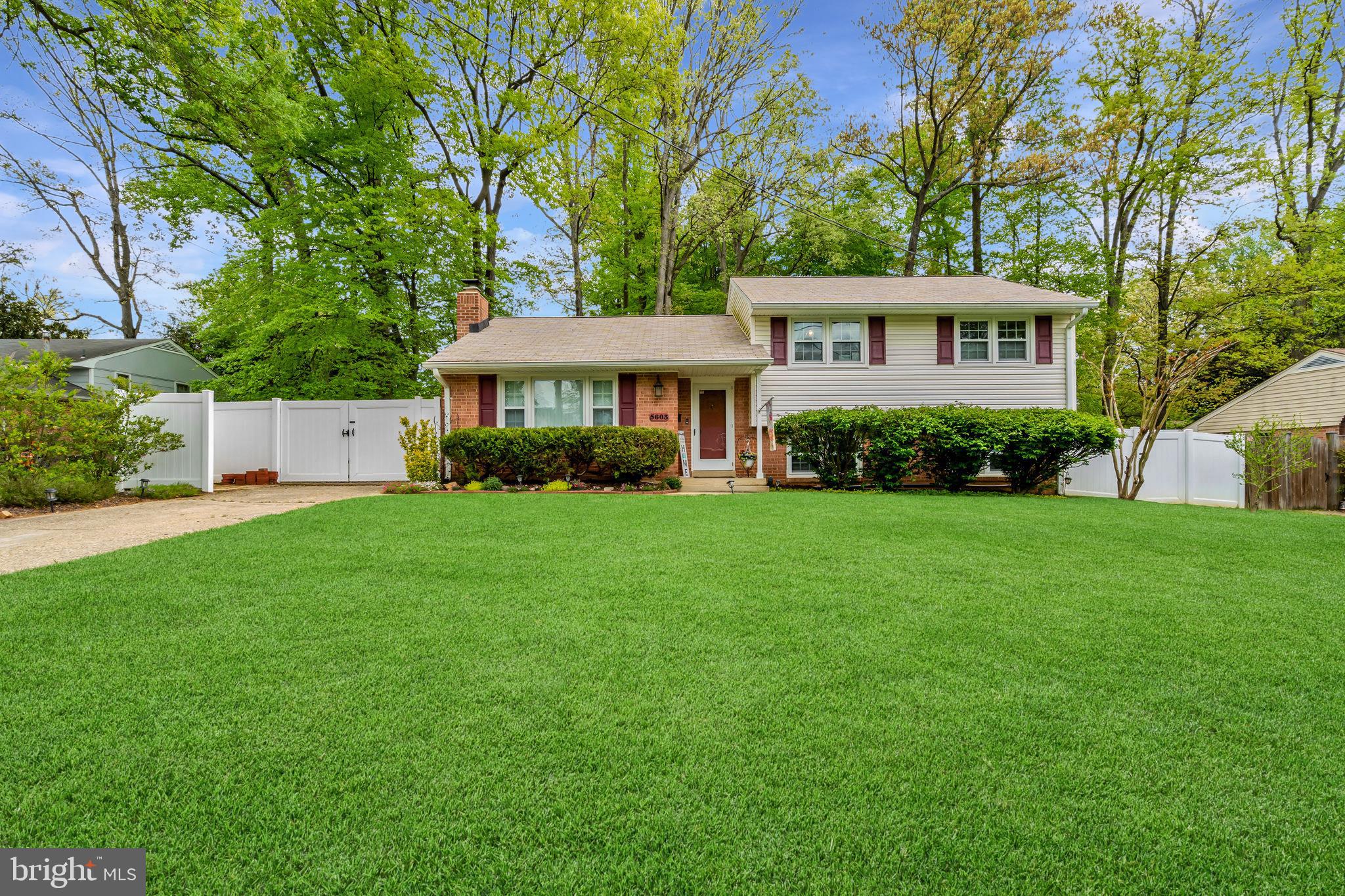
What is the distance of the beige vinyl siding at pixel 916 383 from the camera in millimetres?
13773

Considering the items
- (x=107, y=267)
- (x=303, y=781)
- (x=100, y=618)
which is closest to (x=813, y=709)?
(x=303, y=781)

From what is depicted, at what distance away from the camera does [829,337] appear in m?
13.9

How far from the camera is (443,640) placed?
3.03m

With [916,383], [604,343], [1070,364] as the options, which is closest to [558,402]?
[604,343]

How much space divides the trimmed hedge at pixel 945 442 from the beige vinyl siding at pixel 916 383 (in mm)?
2722

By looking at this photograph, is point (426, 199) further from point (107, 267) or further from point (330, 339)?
point (107, 267)

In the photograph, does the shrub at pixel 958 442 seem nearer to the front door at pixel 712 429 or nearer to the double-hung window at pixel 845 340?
the double-hung window at pixel 845 340

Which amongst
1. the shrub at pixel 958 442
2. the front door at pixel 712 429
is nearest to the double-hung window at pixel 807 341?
the front door at pixel 712 429

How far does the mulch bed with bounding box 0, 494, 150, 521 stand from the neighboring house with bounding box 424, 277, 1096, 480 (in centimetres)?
553

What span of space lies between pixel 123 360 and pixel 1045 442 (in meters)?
23.9

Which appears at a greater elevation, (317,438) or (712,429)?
(712,429)

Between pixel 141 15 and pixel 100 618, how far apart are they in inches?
249

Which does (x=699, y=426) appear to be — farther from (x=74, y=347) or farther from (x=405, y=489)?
(x=74, y=347)

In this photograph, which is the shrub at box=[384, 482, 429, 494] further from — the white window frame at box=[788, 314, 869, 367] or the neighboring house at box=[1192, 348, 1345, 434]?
the neighboring house at box=[1192, 348, 1345, 434]
